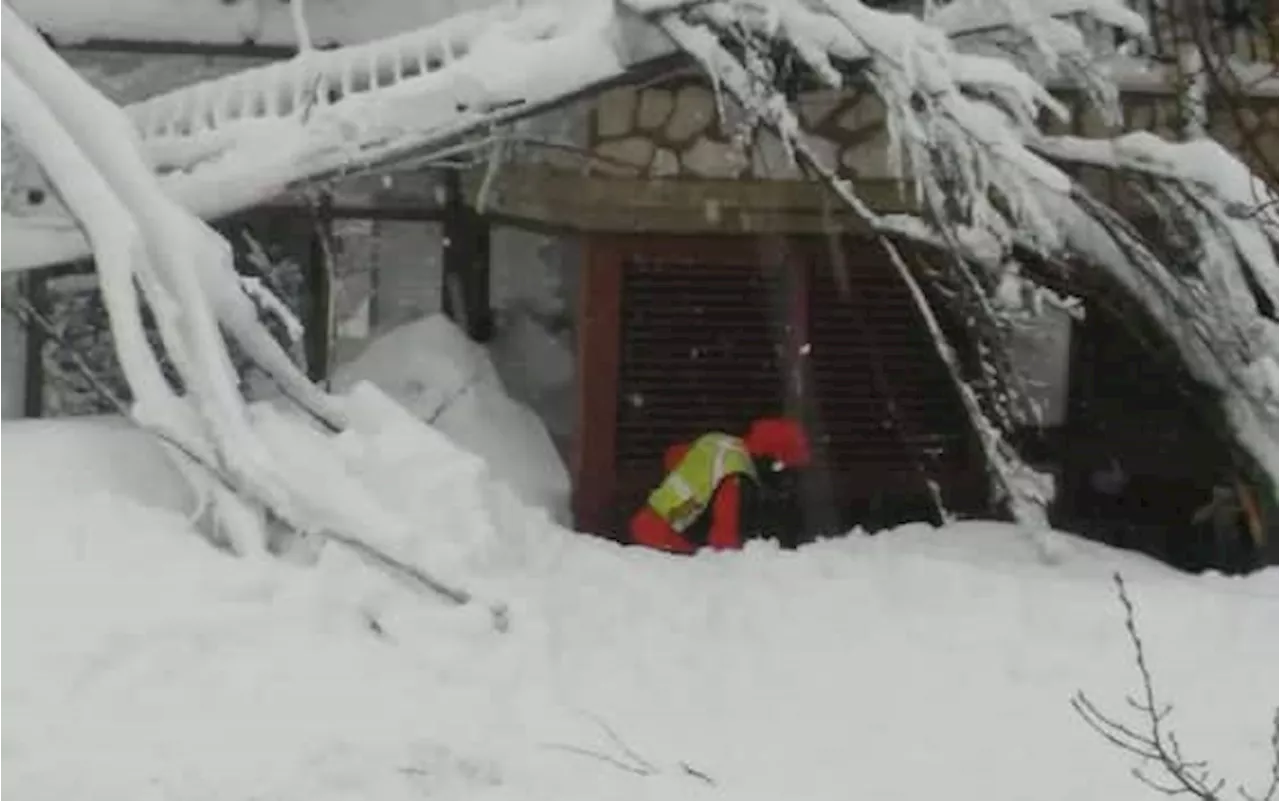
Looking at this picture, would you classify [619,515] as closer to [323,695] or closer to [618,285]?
[618,285]

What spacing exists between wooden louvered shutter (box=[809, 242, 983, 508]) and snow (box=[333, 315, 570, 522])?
4.34 ft

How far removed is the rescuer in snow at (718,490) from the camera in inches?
423

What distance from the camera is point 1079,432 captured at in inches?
472

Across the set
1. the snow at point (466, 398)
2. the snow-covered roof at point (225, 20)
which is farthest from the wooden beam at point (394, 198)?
the snow-covered roof at point (225, 20)

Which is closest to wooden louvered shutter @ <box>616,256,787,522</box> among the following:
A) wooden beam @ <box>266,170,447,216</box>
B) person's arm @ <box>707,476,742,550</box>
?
person's arm @ <box>707,476,742,550</box>

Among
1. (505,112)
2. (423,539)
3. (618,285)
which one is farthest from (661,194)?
(423,539)

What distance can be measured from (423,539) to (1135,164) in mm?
3498

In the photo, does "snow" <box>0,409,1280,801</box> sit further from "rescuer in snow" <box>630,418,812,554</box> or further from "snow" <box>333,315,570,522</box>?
"snow" <box>333,315,570,522</box>

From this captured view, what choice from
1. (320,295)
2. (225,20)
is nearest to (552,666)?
(320,295)

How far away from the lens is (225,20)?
38.3 ft

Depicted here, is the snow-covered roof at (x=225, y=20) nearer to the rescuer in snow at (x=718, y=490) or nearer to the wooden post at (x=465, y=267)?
the wooden post at (x=465, y=267)

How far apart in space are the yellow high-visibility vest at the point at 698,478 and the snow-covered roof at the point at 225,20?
96.5 inches

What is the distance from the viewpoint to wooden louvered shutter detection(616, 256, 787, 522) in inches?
445

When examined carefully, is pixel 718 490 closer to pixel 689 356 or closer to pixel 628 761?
pixel 689 356
